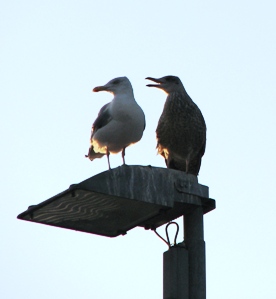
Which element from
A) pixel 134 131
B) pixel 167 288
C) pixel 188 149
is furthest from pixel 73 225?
pixel 188 149

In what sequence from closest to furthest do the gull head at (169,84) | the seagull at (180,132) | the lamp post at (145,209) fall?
1. the lamp post at (145,209)
2. the seagull at (180,132)
3. the gull head at (169,84)

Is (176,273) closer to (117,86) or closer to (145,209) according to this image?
(145,209)

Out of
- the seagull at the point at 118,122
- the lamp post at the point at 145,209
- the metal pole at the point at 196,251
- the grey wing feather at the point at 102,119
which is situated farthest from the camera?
the grey wing feather at the point at 102,119

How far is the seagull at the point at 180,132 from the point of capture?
1116cm

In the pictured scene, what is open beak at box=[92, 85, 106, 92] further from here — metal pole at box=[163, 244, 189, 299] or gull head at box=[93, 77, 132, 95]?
metal pole at box=[163, 244, 189, 299]

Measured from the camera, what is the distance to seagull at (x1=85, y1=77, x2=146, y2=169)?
8.32 metres

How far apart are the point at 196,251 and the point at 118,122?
10.6 feet

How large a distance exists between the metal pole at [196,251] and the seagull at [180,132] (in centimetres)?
525

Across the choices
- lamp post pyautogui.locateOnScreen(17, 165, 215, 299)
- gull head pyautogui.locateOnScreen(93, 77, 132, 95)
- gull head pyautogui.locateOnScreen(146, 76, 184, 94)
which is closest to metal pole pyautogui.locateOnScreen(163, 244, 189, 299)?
lamp post pyautogui.locateOnScreen(17, 165, 215, 299)

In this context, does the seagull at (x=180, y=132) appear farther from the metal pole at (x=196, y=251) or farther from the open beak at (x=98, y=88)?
the metal pole at (x=196, y=251)

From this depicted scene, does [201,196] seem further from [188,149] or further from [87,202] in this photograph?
[188,149]

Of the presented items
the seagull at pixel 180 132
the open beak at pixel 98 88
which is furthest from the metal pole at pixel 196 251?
the seagull at pixel 180 132

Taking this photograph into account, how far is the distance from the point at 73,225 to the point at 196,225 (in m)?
0.84

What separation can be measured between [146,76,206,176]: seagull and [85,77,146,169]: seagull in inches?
88.8
